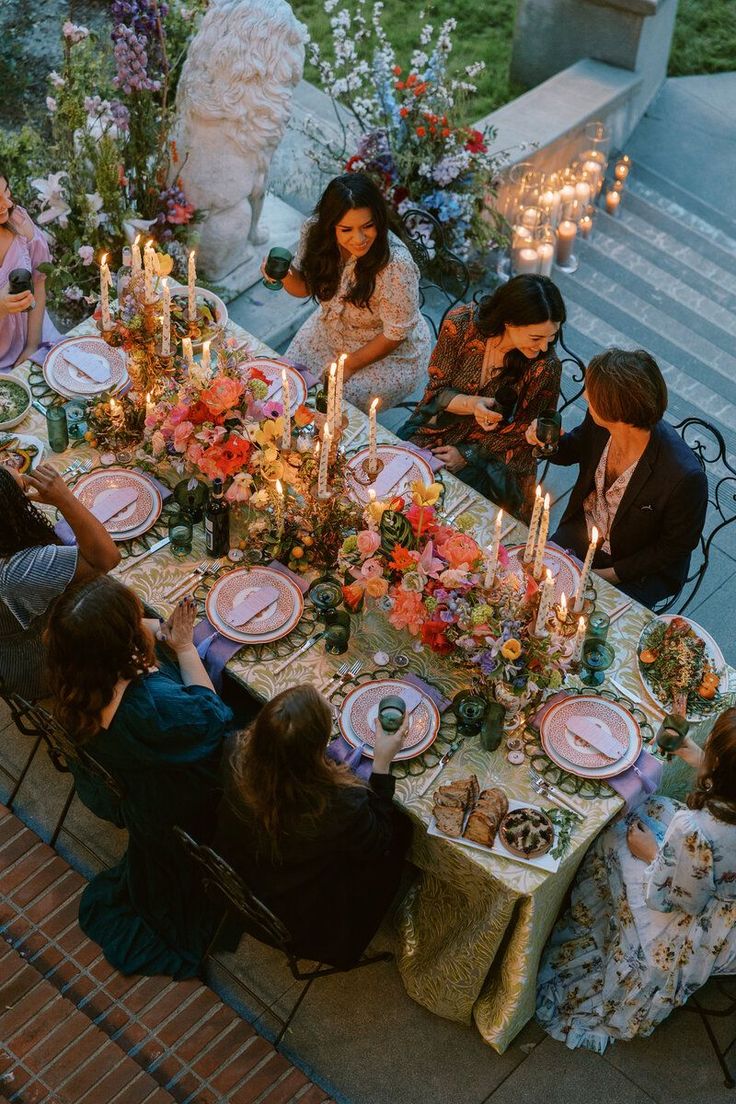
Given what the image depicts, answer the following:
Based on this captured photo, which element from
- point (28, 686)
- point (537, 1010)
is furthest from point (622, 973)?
point (28, 686)

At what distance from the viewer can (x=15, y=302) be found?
489 cm

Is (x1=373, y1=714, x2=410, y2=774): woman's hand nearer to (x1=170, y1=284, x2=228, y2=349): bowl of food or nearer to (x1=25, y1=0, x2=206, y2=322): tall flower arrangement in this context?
(x1=170, y1=284, x2=228, y2=349): bowl of food

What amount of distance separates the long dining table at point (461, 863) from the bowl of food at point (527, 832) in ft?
0.15

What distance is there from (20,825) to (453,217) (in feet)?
13.0

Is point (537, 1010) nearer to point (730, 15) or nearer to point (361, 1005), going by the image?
point (361, 1005)

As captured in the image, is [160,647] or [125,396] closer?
[160,647]

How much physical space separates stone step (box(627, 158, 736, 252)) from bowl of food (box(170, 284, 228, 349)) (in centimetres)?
382

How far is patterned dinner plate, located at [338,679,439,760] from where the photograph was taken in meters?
3.62

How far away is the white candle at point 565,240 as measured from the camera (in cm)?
686

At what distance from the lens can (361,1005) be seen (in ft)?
12.7

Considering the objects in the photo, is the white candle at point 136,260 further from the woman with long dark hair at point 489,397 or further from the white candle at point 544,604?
the white candle at point 544,604

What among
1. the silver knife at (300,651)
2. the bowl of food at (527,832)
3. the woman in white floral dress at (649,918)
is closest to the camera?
the woman in white floral dress at (649,918)

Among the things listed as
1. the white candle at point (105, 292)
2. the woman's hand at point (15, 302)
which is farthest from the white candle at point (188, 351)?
the woman's hand at point (15, 302)

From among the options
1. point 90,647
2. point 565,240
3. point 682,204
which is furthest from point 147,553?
point 682,204
